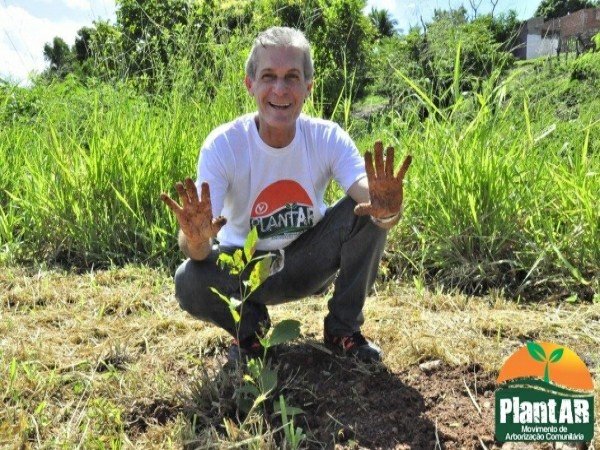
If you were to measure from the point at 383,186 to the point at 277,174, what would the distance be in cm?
46

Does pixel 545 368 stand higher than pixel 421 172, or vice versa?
pixel 421 172

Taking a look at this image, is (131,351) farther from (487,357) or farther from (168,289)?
(487,357)

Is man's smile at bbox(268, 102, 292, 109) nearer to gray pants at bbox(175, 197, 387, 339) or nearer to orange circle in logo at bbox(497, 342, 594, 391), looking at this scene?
gray pants at bbox(175, 197, 387, 339)

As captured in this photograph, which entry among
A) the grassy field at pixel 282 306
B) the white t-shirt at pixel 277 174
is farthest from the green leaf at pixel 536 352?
the white t-shirt at pixel 277 174

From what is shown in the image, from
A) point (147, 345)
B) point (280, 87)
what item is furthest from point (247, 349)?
point (280, 87)

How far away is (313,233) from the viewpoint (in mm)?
2271

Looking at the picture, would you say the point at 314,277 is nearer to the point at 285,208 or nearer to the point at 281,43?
the point at 285,208

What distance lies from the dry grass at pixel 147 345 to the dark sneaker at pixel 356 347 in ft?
0.16

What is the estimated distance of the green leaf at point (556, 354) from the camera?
60.9 inches

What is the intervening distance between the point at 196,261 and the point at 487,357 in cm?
95

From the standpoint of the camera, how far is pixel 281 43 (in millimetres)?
2061

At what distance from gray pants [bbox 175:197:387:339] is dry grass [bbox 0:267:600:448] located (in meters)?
0.17

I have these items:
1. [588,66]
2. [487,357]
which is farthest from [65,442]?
[588,66]

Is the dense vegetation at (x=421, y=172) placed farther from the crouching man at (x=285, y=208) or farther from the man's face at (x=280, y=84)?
the man's face at (x=280, y=84)
